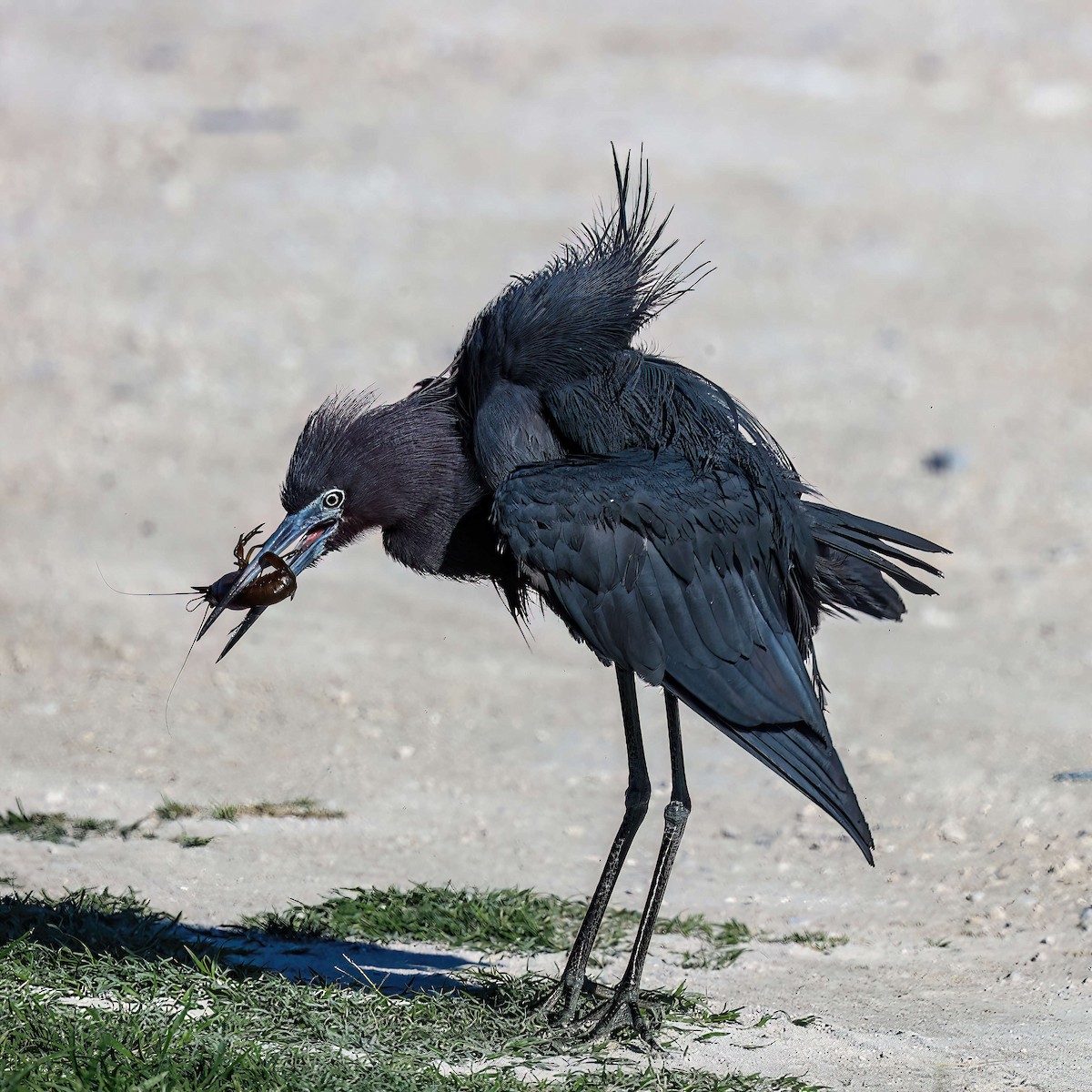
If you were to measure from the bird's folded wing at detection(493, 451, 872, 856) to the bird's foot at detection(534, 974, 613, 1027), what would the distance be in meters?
0.90

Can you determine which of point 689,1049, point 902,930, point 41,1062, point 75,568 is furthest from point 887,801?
point 75,568

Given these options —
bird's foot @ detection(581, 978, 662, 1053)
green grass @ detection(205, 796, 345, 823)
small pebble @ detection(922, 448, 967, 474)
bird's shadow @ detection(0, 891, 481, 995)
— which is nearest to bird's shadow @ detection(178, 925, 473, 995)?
bird's shadow @ detection(0, 891, 481, 995)

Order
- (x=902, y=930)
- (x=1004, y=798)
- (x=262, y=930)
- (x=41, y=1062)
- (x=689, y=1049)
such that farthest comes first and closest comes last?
(x=1004, y=798), (x=902, y=930), (x=262, y=930), (x=689, y=1049), (x=41, y=1062)

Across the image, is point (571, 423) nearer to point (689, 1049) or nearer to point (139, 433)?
point (689, 1049)

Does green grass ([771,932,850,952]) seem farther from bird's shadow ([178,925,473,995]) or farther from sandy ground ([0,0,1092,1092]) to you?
bird's shadow ([178,925,473,995])

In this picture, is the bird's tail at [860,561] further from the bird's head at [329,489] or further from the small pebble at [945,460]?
the small pebble at [945,460]

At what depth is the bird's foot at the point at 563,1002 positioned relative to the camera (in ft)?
15.8

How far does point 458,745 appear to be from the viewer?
7.98 meters

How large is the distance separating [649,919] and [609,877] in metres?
0.17

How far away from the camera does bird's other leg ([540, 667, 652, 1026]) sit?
482cm

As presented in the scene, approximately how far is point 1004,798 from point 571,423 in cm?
339

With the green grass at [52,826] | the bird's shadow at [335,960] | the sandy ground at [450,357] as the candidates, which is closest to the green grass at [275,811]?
the sandy ground at [450,357]

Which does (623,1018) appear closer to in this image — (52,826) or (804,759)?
(804,759)

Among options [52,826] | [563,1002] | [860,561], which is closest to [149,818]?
[52,826]
